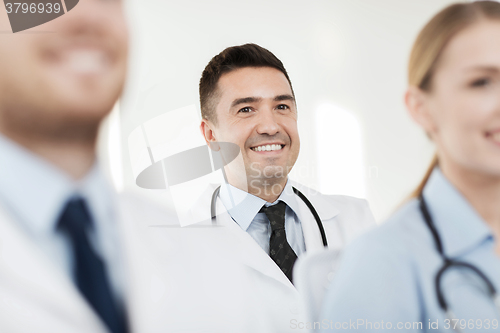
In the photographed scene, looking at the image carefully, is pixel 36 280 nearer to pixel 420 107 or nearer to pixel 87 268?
pixel 87 268

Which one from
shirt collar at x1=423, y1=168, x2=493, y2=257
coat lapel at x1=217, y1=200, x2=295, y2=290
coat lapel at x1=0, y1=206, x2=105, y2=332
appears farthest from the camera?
coat lapel at x1=217, y1=200, x2=295, y2=290

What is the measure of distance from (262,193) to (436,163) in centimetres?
31

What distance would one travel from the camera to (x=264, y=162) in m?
0.74

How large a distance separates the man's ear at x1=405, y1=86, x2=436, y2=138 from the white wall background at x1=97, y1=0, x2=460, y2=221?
0.03 meters

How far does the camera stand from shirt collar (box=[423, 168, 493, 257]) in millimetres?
554

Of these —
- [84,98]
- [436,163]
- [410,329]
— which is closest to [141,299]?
[84,98]

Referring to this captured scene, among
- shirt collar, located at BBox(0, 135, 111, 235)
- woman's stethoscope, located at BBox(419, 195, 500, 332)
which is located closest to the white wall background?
woman's stethoscope, located at BBox(419, 195, 500, 332)

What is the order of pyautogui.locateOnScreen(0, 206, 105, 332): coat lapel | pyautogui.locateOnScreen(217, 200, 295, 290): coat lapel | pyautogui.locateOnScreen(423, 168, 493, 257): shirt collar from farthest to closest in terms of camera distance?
pyautogui.locateOnScreen(217, 200, 295, 290): coat lapel < pyautogui.locateOnScreen(423, 168, 493, 257): shirt collar < pyautogui.locateOnScreen(0, 206, 105, 332): coat lapel

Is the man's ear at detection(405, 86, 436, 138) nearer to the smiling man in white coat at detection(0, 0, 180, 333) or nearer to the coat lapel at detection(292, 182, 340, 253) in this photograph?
the coat lapel at detection(292, 182, 340, 253)

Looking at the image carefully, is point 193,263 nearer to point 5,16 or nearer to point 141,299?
point 141,299

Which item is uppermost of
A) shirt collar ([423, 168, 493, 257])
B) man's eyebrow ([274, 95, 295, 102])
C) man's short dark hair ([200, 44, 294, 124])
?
man's short dark hair ([200, 44, 294, 124])

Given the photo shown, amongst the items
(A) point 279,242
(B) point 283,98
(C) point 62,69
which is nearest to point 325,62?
(B) point 283,98

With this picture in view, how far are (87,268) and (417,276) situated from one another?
458 mm

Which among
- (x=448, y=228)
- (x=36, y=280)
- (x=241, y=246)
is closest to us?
(x=36, y=280)
